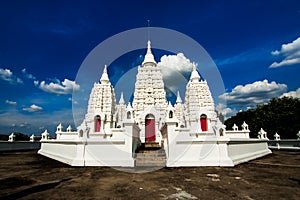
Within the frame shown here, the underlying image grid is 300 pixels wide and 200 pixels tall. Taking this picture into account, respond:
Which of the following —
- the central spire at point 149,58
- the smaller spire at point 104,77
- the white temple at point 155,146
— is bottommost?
the white temple at point 155,146

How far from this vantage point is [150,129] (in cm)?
2227

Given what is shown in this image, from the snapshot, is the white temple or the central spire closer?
the white temple

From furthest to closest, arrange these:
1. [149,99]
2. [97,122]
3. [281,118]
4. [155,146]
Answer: [281,118] → [149,99] → [97,122] → [155,146]

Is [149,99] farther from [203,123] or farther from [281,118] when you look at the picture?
[281,118]

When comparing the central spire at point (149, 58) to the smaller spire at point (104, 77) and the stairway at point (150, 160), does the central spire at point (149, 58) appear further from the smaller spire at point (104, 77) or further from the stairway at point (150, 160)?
the stairway at point (150, 160)

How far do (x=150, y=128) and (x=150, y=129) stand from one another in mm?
125

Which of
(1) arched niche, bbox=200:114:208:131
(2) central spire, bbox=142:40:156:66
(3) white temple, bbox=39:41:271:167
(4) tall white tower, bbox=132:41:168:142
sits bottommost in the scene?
(3) white temple, bbox=39:41:271:167

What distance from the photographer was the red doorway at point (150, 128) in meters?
22.0

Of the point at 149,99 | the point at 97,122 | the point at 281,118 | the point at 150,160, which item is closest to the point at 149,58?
the point at 149,99

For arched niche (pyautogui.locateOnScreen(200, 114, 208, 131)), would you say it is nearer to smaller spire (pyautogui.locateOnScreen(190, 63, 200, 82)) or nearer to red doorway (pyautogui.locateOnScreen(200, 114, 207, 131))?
red doorway (pyautogui.locateOnScreen(200, 114, 207, 131))

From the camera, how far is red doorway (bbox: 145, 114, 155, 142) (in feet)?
72.1

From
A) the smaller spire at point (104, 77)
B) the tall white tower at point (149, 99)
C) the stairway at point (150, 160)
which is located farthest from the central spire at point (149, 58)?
the stairway at point (150, 160)

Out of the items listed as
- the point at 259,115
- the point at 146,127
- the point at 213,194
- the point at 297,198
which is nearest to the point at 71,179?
the point at 213,194

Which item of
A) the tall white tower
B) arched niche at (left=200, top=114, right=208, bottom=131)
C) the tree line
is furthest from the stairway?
the tree line
